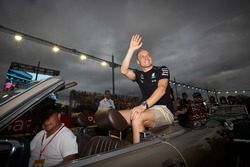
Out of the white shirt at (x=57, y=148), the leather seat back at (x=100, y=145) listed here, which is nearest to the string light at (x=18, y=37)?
the white shirt at (x=57, y=148)

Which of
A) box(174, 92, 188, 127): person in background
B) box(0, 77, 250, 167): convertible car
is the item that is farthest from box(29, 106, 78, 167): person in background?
box(174, 92, 188, 127): person in background

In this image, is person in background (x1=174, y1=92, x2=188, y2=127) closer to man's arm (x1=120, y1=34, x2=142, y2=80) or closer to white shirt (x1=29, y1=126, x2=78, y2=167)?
man's arm (x1=120, y1=34, x2=142, y2=80)

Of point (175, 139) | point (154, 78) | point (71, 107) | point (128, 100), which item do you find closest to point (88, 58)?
point (71, 107)

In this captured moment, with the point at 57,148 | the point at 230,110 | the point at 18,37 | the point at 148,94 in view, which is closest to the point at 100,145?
the point at 57,148

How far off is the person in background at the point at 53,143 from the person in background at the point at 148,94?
737 millimetres

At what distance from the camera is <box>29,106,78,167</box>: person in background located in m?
1.77

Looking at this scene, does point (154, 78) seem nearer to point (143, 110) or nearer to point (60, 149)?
point (143, 110)

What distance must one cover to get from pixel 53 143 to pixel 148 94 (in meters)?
1.44

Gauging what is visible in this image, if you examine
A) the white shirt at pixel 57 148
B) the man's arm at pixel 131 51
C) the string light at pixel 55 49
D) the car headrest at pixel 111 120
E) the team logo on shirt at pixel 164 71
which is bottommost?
the white shirt at pixel 57 148

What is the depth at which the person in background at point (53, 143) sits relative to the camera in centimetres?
177

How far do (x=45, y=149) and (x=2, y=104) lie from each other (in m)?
1.23

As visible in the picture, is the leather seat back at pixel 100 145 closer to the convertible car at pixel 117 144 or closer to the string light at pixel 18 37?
the convertible car at pixel 117 144

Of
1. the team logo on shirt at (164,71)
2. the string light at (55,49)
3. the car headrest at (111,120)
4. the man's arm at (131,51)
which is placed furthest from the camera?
the string light at (55,49)

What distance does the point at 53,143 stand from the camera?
6.16 ft
